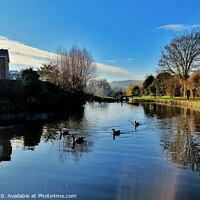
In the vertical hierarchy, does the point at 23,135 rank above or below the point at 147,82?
below

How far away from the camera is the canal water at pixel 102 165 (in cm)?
812

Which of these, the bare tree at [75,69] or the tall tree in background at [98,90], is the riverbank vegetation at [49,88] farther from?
the tall tree in background at [98,90]

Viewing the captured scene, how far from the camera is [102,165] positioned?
419 inches

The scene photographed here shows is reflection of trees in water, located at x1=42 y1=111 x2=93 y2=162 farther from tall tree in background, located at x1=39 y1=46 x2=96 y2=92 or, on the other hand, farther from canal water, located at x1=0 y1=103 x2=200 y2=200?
tall tree in background, located at x1=39 y1=46 x2=96 y2=92

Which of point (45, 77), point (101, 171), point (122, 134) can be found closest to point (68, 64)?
point (45, 77)

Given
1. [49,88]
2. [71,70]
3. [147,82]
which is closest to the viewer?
[49,88]

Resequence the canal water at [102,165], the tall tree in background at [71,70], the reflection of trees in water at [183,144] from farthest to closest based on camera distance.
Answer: the tall tree in background at [71,70] → the reflection of trees in water at [183,144] → the canal water at [102,165]

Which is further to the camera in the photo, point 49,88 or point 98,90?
point 98,90

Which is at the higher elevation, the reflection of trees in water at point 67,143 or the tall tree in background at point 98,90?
the tall tree in background at point 98,90

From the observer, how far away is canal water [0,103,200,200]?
8.12 meters

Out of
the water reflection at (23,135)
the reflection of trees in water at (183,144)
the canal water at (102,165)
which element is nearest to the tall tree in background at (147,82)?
the reflection of trees in water at (183,144)

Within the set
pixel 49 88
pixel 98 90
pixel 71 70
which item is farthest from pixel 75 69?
pixel 98 90

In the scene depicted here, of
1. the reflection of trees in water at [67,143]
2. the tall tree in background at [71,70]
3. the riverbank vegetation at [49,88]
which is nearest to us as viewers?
the reflection of trees in water at [67,143]

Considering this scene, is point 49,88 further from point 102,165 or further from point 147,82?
point 147,82
